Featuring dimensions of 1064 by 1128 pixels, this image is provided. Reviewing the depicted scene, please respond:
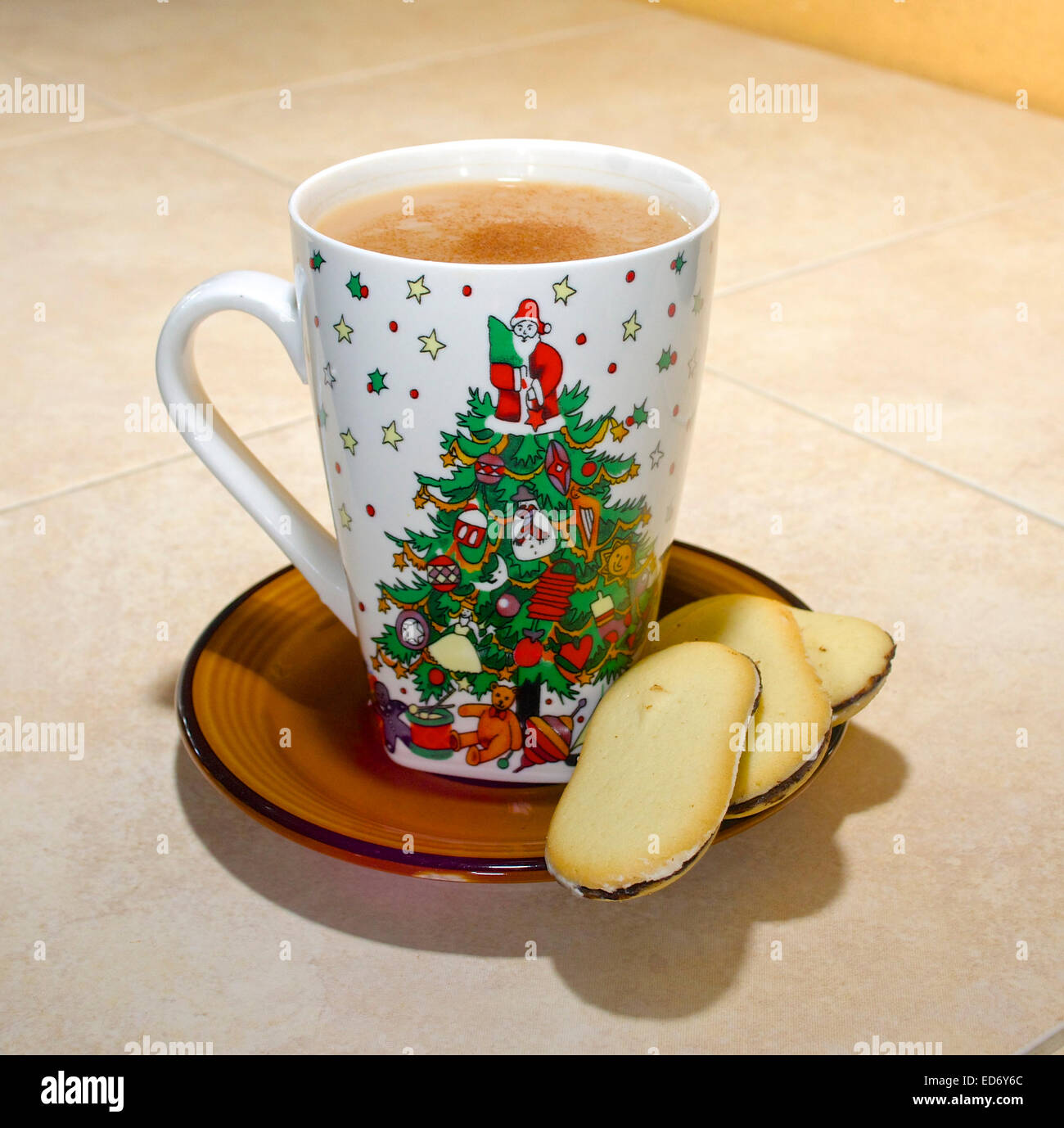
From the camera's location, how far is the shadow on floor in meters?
0.58

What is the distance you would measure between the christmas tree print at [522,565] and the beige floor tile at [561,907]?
4.0 inches

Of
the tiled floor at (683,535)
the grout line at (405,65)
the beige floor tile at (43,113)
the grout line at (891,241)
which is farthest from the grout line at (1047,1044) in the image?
the grout line at (405,65)

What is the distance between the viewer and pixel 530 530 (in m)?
0.59

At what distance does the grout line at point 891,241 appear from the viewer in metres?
1.32

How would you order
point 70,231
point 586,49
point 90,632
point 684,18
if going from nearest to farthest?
1. point 90,632
2. point 70,231
3. point 586,49
4. point 684,18

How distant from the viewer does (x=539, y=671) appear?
25.2 inches

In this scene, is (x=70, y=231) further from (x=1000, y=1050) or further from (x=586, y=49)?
(x=1000, y=1050)

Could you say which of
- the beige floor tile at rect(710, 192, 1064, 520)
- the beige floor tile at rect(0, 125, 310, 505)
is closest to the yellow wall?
the beige floor tile at rect(710, 192, 1064, 520)

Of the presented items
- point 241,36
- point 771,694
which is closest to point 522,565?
point 771,694

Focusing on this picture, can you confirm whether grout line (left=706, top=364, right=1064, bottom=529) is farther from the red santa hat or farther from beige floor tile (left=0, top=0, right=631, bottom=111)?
beige floor tile (left=0, top=0, right=631, bottom=111)

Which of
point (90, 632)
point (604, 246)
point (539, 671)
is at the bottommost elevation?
point (90, 632)

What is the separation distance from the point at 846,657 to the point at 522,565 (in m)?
0.16
